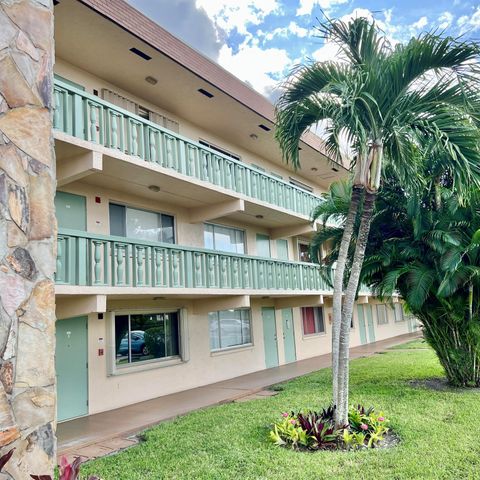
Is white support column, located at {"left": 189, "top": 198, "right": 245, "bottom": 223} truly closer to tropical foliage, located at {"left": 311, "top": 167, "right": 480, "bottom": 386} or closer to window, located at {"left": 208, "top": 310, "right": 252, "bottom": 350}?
tropical foliage, located at {"left": 311, "top": 167, "right": 480, "bottom": 386}

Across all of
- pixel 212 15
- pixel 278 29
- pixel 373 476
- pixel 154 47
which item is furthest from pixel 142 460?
pixel 212 15

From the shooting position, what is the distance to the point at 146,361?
11227mm

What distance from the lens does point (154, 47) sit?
31.0 feet

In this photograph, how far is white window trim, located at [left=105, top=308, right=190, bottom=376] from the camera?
33.1 feet

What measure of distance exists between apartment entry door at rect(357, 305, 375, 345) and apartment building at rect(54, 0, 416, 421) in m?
9.27

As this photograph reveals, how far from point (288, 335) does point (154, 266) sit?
376 inches

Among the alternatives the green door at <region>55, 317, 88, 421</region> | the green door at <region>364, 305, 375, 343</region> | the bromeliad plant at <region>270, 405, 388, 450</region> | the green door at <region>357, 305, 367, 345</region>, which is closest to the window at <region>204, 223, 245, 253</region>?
the green door at <region>55, 317, 88, 421</region>

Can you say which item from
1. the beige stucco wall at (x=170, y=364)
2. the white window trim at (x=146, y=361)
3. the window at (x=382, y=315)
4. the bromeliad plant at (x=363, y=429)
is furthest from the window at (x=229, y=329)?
the window at (x=382, y=315)

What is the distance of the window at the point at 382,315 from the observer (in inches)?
1074

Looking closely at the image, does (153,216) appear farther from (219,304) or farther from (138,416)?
(138,416)

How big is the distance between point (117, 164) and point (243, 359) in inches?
334

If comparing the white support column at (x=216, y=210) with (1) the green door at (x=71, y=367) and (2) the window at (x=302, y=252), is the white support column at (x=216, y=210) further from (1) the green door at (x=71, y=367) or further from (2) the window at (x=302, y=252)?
(2) the window at (x=302, y=252)

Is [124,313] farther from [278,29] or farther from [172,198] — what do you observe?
[278,29]

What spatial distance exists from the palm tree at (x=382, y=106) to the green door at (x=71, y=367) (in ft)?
19.0
